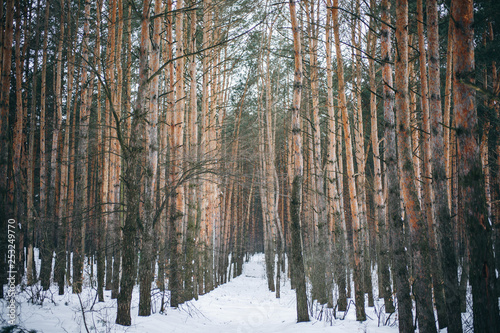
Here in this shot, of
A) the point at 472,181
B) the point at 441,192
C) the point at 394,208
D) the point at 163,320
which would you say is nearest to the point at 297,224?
the point at 394,208

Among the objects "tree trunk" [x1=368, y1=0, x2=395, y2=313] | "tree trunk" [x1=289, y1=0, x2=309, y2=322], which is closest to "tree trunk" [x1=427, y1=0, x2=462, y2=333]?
"tree trunk" [x1=368, y1=0, x2=395, y2=313]

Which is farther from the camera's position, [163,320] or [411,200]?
[163,320]

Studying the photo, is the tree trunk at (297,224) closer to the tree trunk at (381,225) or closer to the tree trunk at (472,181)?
the tree trunk at (381,225)

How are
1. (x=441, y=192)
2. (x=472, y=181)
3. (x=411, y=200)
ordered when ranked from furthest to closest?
1. (x=441, y=192)
2. (x=411, y=200)
3. (x=472, y=181)

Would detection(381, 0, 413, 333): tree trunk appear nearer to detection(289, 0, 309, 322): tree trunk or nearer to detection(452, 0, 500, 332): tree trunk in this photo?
detection(452, 0, 500, 332): tree trunk

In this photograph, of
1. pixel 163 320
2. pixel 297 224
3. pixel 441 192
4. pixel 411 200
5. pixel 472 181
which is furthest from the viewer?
pixel 297 224

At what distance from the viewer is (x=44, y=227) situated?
7750 millimetres

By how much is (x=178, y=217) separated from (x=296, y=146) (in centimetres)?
368

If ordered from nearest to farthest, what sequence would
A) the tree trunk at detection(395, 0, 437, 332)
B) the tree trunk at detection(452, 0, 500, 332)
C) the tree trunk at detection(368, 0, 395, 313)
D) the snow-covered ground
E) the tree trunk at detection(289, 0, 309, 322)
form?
the tree trunk at detection(452, 0, 500, 332)
the tree trunk at detection(395, 0, 437, 332)
the snow-covered ground
the tree trunk at detection(289, 0, 309, 322)
the tree trunk at detection(368, 0, 395, 313)

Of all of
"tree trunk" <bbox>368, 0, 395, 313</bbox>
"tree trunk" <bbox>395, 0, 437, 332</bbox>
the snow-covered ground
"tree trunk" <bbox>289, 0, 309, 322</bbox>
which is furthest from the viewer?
"tree trunk" <bbox>368, 0, 395, 313</bbox>

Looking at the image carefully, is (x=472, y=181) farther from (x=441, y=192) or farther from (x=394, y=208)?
(x=441, y=192)

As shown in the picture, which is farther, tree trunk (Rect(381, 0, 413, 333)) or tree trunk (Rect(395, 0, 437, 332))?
tree trunk (Rect(381, 0, 413, 333))

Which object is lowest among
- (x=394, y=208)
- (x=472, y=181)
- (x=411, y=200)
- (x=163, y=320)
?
(x=163, y=320)

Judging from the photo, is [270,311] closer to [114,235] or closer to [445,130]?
[114,235]
